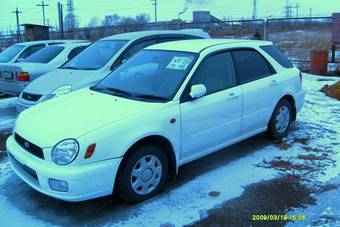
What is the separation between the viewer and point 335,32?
13555mm

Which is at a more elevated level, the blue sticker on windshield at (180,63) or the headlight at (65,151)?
the blue sticker on windshield at (180,63)

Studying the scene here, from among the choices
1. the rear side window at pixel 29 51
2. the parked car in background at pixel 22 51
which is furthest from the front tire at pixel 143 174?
the rear side window at pixel 29 51

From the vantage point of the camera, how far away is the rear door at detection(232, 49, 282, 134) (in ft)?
17.2

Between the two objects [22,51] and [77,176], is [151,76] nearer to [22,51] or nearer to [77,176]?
[77,176]

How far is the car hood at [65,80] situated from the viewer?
6844 millimetres

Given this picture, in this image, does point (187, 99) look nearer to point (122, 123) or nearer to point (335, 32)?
point (122, 123)

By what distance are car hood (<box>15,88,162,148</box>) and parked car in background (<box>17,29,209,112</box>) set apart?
211 centimetres

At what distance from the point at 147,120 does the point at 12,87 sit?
20.6 ft

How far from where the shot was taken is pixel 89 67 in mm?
7383

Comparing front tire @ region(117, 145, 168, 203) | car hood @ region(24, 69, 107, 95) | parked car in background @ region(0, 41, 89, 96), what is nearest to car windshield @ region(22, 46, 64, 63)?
parked car in background @ region(0, 41, 89, 96)

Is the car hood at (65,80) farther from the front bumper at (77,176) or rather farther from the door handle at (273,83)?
the front bumper at (77,176)

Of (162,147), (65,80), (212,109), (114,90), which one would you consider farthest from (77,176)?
(65,80)

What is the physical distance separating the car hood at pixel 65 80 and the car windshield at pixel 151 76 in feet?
5.54

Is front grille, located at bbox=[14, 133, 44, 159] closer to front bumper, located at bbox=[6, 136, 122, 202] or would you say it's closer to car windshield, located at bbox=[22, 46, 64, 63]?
front bumper, located at bbox=[6, 136, 122, 202]
